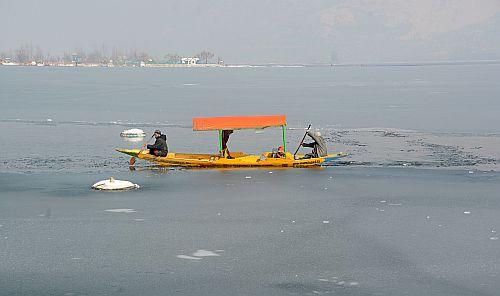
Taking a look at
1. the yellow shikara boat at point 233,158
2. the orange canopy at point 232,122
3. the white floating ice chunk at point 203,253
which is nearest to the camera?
the white floating ice chunk at point 203,253

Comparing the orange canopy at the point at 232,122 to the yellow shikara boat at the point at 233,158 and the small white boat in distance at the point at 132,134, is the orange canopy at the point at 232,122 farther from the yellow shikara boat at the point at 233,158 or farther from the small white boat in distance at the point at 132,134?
the small white boat in distance at the point at 132,134

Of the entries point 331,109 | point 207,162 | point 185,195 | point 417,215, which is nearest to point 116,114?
point 331,109

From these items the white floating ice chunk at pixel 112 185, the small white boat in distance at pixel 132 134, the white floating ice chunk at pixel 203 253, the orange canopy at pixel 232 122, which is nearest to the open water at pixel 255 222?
the white floating ice chunk at pixel 203 253

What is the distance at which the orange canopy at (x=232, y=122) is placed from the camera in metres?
38.3

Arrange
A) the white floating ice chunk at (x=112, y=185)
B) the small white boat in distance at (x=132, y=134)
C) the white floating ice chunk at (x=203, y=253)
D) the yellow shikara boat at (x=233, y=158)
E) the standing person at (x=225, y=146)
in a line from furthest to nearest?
the small white boat in distance at (x=132, y=134), the standing person at (x=225, y=146), the yellow shikara boat at (x=233, y=158), the white floating ice chunk at (x=112, y=185), the white floating ice chunk at (x=203, y=253)

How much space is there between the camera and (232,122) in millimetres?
38781

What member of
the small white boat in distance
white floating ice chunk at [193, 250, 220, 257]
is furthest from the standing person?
Answer: white floating ice chunk at [193, 250, 220, 257]

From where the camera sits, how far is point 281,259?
65.7 feet

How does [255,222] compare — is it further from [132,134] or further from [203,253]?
[132,134]

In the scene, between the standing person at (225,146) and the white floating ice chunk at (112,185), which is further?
the standing person at (225,146)

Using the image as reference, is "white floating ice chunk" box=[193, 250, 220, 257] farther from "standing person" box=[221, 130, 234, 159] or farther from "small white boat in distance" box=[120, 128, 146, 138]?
"small white boat in distance" box=[120, 128, 146, 138]

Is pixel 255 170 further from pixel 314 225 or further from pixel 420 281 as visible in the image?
Result: pixel 420 281

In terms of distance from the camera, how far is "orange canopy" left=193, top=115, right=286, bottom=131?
38281mm

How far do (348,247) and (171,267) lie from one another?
4.96 m
